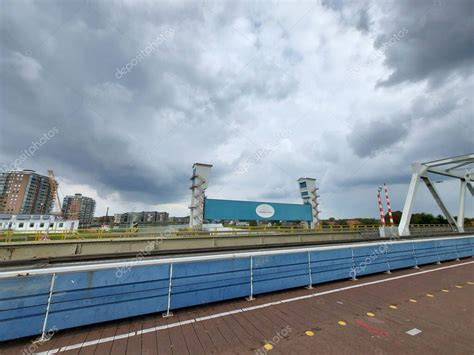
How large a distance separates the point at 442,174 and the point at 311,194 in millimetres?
17173

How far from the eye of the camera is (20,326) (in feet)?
10.00

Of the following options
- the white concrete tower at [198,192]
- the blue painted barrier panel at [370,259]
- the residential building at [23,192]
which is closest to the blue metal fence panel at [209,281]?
the blue painted barrier panel at [370,259]

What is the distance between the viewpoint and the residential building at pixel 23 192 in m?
80.6

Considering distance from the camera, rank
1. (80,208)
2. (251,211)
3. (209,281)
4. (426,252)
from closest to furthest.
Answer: (209,281) < (426,252) < (251,211) < (80,208)

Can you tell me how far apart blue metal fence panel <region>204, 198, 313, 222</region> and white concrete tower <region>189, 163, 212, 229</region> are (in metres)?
1.06

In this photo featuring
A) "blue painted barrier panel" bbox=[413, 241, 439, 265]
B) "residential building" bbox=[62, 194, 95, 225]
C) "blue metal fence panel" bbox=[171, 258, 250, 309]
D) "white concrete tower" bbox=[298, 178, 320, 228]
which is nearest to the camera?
"blue metal fence panel" bbox=[171, 258, 250, 309]

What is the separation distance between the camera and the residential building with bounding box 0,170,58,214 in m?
80.6

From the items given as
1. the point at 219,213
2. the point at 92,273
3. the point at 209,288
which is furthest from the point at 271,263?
the point at 219,213

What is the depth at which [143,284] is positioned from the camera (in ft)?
12.7

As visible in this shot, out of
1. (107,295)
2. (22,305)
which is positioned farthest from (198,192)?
(22,305)

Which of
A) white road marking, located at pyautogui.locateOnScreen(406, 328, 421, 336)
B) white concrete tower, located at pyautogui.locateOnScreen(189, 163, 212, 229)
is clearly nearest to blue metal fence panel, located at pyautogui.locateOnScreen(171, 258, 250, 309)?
white road marking, located at pyautogui.locateOnScreen(406, 328, 421, 336)

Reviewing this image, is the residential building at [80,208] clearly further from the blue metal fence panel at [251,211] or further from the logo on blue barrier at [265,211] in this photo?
the logo on blue barrier at [265,211]

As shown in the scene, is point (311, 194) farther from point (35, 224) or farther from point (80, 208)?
point (80, 208)

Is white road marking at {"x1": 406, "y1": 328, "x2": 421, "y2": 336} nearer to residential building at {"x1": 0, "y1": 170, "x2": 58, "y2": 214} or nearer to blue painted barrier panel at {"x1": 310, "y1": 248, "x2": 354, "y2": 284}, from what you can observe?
blue painted barrier panel at {"x1": 310, "y1": 248, "x2": 354, "y2": 284}
